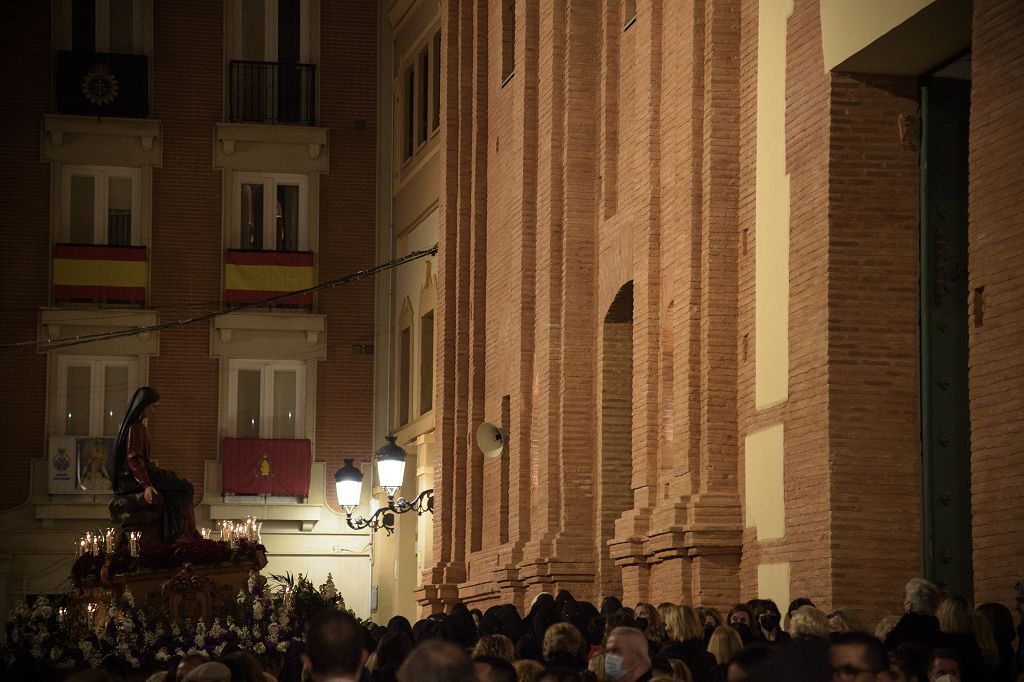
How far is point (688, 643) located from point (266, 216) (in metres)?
25.7

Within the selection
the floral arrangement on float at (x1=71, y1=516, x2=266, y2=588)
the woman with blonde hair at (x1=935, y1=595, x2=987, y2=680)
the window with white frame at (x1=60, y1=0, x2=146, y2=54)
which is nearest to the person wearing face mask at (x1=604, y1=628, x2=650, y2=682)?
the woman with blonde hair at (x1=935, y1=595, x2=987, y2=680)

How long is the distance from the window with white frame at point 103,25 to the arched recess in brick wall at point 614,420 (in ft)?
58.1

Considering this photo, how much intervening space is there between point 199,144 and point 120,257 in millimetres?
2704

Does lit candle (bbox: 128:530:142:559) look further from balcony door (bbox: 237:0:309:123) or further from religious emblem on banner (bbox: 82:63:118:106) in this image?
balcony door (bbox: 237:0:309:123)

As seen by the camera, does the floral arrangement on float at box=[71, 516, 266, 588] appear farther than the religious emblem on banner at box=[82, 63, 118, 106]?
No

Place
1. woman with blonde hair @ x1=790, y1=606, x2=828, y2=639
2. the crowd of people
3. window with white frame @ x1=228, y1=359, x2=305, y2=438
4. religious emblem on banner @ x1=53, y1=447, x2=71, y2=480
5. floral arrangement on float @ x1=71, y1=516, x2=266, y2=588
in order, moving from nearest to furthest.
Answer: the crowd of people
woman with blonde hair @ x1=790, y1=606, x2=828, y2=639
floral arrangement on float @ x1=71, y1=516, x2=266, y2=588
religious emblem on banner @ x1=53, y1=447, x2=71, y2=480
window with white frame @ x1=228, y1=359, x2=305, y2=438

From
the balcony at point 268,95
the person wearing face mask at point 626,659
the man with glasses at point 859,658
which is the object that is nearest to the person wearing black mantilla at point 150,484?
the balcony at point 268,95

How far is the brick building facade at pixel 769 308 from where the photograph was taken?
47.1 feet

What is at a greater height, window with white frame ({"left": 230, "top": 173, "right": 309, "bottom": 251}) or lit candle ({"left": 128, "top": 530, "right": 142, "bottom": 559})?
window with white frame ({"left": 230, "top": 173, "right": 309, "bottom": 251})

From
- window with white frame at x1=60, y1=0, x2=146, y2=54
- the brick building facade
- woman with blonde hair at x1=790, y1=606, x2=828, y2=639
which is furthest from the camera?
window with white frame at x1=60, y1=0, x2=146, y2=54

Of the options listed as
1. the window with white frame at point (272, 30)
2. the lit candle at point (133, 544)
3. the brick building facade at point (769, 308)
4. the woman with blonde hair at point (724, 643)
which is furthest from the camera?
the window with white frame at point (272, 30)

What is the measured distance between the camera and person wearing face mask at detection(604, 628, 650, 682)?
348 inches

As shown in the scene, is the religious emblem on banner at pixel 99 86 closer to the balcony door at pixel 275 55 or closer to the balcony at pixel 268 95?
the balcony at pixel 268 95

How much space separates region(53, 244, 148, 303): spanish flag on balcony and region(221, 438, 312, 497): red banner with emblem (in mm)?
3512
